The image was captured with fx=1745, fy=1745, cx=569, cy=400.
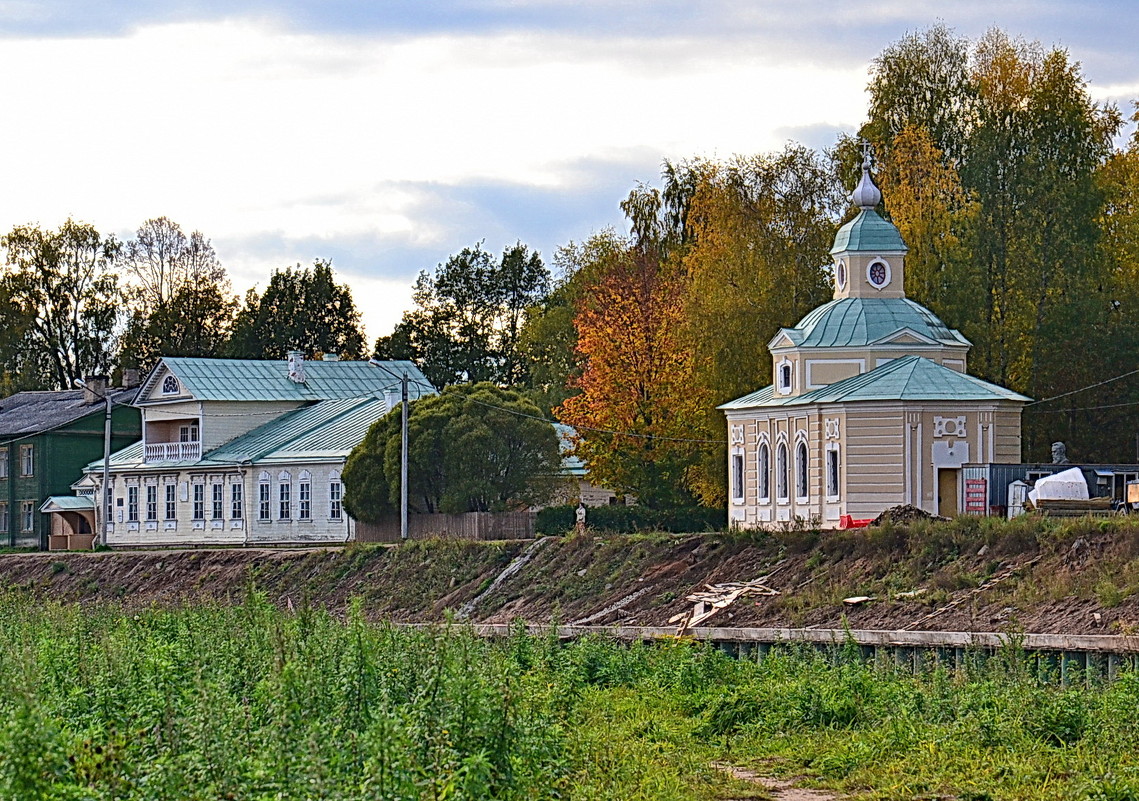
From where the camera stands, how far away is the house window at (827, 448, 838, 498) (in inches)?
1839

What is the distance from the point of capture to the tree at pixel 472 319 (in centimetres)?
9119

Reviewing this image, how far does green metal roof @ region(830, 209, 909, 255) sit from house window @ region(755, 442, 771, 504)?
21.1ft

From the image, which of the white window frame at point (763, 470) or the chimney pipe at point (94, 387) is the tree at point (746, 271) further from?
the chimney pipe at point (94, 387)

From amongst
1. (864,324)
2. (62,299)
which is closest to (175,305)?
(62,299)

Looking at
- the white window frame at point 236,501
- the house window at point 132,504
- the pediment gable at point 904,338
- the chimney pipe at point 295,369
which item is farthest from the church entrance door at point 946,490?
the house window at point 132,504

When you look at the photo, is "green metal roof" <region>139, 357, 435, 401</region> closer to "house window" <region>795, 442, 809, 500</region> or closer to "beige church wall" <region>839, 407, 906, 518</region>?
"house window" <region>795, 442, 809, 500</region>

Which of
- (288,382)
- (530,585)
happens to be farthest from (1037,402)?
(288,382)

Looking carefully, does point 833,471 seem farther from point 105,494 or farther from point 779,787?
point 779,787

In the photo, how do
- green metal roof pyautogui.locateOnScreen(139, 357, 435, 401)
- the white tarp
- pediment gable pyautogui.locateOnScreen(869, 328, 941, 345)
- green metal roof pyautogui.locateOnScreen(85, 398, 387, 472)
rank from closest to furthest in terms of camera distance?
the white tarp < pediment gable pyautogui.locateOnScreen(869, 328, 941, 345) < green metal roof pyautogui.locateOnScreen(85, 398, 387, 472) < green metal roof pyautogui.locateOnScreen(139, 357, 435, 401)

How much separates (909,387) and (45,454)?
38.3m

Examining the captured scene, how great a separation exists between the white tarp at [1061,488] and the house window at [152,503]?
35318 mm

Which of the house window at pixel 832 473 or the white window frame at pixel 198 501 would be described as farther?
the white window frame at pixel 198 501

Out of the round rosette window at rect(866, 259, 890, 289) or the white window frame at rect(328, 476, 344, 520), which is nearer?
the round rosette window at rect(866, 259, 890, 289)

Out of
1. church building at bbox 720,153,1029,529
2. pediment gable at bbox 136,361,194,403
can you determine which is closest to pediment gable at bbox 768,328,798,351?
church building at bbox 720,153,1029,529
